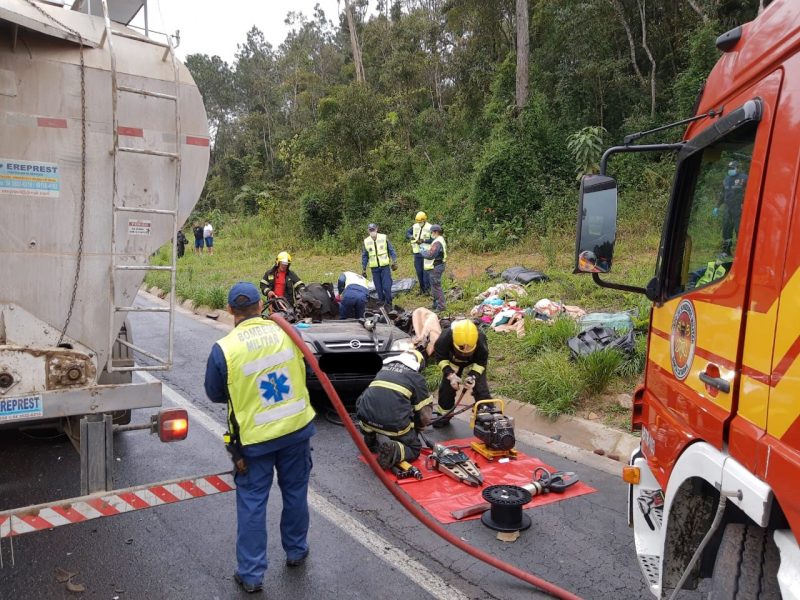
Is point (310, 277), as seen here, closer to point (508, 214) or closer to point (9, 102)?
point (508, 214)

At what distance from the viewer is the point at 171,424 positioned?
3525 mm

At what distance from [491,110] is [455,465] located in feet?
65.8

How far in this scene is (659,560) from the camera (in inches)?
106

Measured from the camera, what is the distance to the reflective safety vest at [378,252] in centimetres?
1188

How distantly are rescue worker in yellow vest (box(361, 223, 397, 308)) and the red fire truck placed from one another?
29.4 feet

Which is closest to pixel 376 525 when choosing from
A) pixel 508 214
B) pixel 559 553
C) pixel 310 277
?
pixel 559 553

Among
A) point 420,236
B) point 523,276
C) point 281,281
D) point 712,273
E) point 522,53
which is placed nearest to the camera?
point 712,273

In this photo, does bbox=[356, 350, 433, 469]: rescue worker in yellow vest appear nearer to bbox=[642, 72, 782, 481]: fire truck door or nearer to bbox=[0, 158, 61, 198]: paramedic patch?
bbox=[642, 72, 782, 481]: fire truck door

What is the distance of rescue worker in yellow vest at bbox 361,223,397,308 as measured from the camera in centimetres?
1191

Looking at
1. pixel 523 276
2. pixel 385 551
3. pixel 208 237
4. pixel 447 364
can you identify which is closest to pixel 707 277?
pixel 385 551

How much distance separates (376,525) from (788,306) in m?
3.14

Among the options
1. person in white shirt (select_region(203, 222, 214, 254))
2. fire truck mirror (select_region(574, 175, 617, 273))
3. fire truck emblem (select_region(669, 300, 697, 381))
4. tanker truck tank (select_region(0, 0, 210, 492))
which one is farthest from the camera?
person in white shirt (select_region(203, 222, 214, 254))

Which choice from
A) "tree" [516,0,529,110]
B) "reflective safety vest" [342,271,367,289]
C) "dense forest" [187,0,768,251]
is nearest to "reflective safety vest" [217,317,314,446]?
"reflective safety vest" [342,271,367,289]

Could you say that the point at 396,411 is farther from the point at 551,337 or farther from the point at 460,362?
the point at 551,337
